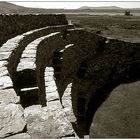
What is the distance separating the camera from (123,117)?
14797 millimetres

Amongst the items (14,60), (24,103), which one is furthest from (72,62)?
(24,103)

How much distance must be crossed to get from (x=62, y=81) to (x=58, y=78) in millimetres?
846

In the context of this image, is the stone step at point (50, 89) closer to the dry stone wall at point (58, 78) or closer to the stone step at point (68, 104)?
the dry stone wall at point (58, 78)

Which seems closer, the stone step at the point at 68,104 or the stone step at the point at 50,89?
the stone step at the point at 50,89

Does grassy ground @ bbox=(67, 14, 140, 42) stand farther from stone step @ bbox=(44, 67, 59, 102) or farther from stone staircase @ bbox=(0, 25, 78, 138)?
stone staircase @ bbox=(0, 25, 78, 138)

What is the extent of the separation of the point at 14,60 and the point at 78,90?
27.3 ft

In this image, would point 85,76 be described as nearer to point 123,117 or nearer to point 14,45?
point 123,117

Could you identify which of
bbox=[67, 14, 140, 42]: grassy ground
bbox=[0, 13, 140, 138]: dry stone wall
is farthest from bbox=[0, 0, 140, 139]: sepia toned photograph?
bbox=[67, 14, 140, 42]: grassy ground

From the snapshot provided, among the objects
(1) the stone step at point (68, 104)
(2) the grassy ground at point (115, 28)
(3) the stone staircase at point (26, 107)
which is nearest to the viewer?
(3) the stone staircase at point (26, 107)

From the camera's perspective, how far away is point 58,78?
12.1m

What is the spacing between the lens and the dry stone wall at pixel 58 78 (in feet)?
14.4

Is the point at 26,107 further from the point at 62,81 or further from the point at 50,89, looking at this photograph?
the point at 62,81

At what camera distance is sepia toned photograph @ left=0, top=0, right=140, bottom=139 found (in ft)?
15.0

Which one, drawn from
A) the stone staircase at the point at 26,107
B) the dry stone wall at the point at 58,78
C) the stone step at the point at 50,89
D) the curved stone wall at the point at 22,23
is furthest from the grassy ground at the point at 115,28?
the stone staircase at the point at 26,107
